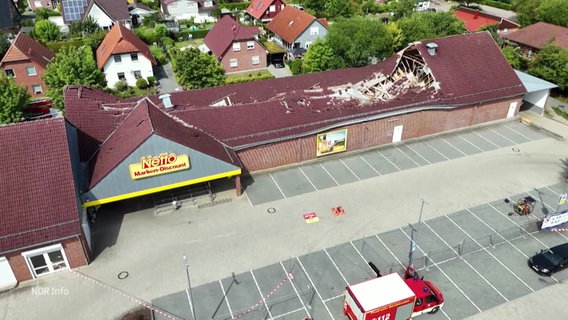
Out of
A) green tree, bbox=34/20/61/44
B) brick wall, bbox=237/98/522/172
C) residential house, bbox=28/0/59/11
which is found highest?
residential house, bbox=28/0/59/11

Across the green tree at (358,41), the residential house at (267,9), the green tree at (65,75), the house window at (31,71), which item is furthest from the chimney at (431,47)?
the house window at (31,71)

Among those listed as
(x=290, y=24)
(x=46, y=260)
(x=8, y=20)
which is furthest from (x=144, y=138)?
(x=8, y=20)

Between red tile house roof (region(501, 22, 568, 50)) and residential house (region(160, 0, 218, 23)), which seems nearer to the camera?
red tile house roof (region(501, 22, 568, 50))

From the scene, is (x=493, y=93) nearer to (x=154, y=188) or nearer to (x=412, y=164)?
(x=412, y=164)

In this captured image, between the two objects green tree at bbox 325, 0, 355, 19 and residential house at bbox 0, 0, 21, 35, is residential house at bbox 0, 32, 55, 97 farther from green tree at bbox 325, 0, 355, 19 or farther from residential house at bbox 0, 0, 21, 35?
green tree at bbox 325, 0, 355, 19

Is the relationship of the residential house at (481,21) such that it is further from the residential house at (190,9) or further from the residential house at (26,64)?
the residential house at (26,64)

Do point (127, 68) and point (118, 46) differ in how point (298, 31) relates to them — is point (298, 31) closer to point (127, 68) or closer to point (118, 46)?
point (127, 68)

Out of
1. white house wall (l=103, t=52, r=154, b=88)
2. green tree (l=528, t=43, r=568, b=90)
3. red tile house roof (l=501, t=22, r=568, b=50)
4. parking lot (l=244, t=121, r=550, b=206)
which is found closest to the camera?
parking lot (l=244, t=121, r=550, b=206)

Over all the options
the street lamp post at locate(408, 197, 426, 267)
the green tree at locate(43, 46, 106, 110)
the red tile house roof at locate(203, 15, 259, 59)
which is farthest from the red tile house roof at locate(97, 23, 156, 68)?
the street lamp post at locate(408, 197, 426, 267)
